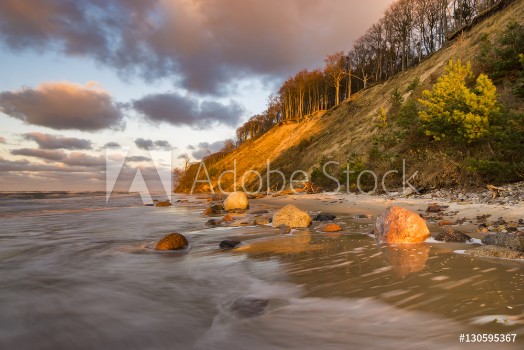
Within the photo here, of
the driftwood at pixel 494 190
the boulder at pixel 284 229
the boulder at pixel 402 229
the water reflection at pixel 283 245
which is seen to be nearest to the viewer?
the water reflection at pixel 283 245

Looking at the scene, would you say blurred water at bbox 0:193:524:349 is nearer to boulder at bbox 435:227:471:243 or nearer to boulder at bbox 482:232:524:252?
boulder at bbox 435:227:471:243

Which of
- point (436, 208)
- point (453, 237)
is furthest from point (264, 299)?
point (436, 208)

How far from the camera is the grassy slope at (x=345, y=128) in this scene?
87.8 feet

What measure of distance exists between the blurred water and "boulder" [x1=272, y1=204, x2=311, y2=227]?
2975 mm

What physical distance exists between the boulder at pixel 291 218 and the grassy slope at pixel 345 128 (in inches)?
477

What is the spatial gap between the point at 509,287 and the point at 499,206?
6963mm

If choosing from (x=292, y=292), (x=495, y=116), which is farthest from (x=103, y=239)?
(x=495, y=116)

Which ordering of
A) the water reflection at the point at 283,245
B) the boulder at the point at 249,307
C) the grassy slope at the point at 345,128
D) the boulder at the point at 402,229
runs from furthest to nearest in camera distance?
the grassy slope at the point at 345,128, the boulder at the point at 402,229, the water reflection at the point at 283,245, the boulder at the point at 249,307

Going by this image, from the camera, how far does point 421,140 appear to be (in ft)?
54.3

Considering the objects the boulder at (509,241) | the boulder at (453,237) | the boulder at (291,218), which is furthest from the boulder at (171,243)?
the boulder at (509,241)

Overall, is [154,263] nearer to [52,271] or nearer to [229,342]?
[52,271]

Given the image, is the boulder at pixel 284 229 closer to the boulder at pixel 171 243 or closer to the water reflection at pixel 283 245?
the water reflection at pixel 283 245

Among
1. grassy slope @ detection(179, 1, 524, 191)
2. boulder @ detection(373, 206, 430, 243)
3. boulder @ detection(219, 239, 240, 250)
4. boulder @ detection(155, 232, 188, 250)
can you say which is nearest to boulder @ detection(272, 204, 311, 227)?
boulder @ detection(219, 239, 240, 250)

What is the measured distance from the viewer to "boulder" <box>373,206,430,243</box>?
650cm
